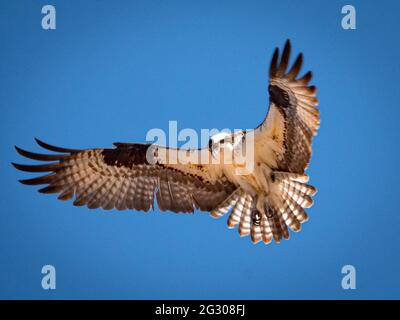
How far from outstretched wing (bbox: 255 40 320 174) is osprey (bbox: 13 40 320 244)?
2 cm

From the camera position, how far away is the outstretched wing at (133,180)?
35.5 feet

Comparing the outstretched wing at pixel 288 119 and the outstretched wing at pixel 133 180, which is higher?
the outstretched wing at pixel 288 119

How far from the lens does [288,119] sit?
9742mm

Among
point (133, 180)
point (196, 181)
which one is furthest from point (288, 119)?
point (133, 180)

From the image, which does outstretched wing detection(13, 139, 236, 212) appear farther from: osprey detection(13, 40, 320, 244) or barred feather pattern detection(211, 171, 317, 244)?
barred feather pattern detection(211, 171, 317, 244)

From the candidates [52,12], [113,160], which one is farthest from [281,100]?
[52,12]

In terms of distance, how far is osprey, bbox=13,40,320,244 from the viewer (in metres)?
10.4

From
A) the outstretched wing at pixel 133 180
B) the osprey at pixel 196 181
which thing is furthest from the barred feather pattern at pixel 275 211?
the outstretched wing at pixel 133 180

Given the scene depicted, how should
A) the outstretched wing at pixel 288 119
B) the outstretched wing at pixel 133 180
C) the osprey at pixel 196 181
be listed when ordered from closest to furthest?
1. the outstretched wing at pixel 288 119
2. the osprey at pixel 196 181
3. the outstretched wing at pixel 133 180

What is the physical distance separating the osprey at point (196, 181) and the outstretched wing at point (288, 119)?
→ 24 mm

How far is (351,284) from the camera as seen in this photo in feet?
40.7

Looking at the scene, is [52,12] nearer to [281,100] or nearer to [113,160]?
[113,160]

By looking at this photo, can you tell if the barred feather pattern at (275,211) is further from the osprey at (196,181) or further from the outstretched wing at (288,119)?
the outstretched wing at (288,119)
